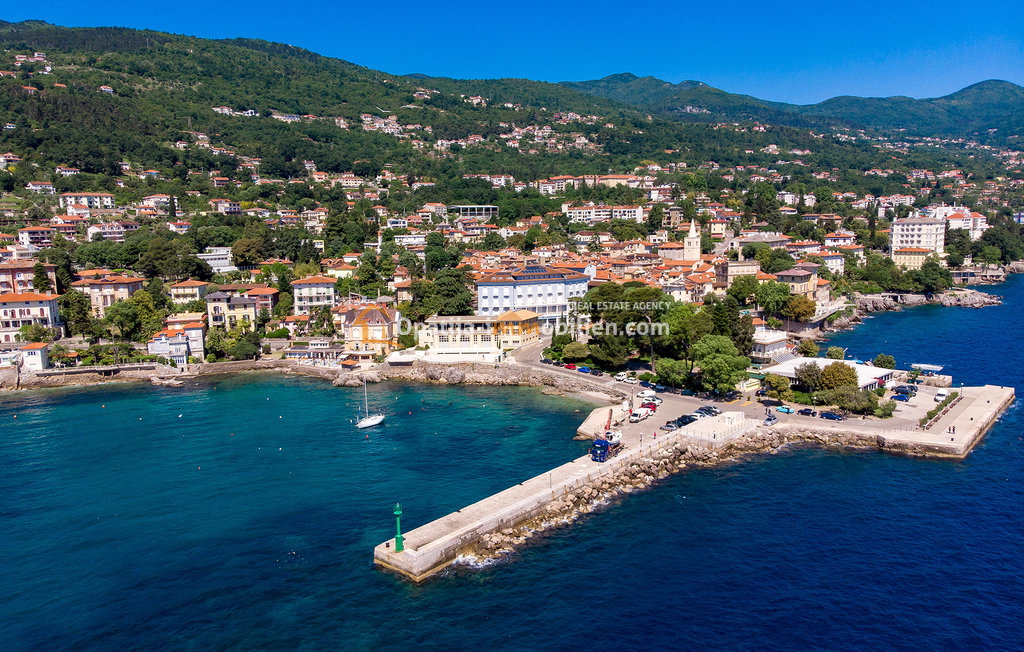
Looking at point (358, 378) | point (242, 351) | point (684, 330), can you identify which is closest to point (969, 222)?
point (684, 330)

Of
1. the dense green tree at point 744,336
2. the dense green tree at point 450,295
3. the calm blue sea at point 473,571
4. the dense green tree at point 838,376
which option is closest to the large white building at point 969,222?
the dense green tree at point 744,336

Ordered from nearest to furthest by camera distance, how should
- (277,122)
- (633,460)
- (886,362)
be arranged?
1. (633,460)
2. (886,362)
3. (277,122)

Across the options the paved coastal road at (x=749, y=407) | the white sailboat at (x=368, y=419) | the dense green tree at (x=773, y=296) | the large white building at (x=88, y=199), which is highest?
the large white building at (x=88, y=199)

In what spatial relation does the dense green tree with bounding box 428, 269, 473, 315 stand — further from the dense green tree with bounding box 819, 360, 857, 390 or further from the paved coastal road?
the dense green tree with bounding box 819, 360, 857, 390

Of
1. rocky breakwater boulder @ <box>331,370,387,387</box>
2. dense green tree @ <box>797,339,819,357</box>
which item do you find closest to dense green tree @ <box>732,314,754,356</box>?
dense green tree @ <box>797,339,819,357</box>

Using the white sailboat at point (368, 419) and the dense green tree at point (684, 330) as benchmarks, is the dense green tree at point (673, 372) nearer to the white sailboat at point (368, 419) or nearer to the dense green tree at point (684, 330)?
the dense green tree at point (684, 330)

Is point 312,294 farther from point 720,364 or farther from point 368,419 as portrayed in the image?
point 720,364
